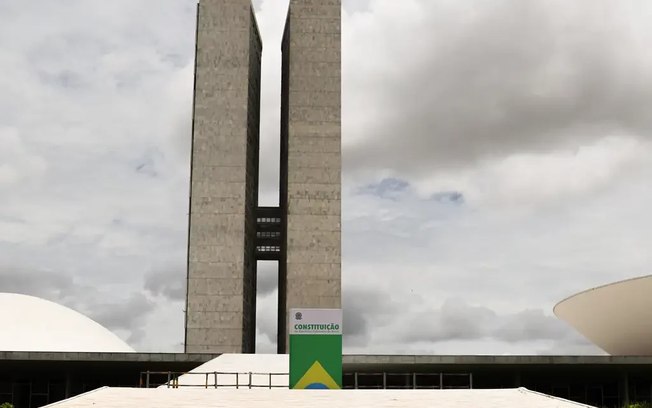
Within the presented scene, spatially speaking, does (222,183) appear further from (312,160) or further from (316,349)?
(316,349)

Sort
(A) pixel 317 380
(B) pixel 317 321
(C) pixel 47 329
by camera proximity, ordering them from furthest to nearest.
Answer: (C) pixel 47 329 → (B) pixel 317 321 → (A) pixel 317 380

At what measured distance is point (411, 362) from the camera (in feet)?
146

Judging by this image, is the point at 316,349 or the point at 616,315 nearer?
the point at 316,349

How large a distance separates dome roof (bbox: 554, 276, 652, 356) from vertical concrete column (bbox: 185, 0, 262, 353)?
3711 cm

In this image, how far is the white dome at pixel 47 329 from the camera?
63.4m

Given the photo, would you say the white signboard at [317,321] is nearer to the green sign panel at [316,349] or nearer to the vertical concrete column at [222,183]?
the green sign panel at [316,349]

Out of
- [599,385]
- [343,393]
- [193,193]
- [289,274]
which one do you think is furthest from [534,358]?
[193,193]

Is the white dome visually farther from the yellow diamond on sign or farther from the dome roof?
the yellow diamond on sign

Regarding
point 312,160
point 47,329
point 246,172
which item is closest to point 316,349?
point 47,329

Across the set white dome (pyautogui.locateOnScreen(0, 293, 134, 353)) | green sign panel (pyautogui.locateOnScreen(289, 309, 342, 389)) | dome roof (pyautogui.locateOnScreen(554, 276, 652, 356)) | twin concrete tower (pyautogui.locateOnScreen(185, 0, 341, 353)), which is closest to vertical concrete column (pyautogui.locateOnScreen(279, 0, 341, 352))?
twin concrete tower (pyautogui.locateOnScreen(185, 0, 341, 353))

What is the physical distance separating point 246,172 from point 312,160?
644 cm

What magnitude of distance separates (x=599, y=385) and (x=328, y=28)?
4665 cm

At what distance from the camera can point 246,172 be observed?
83.6 meters

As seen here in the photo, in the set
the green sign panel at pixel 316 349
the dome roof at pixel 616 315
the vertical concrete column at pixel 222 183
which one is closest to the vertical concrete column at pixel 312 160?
the vertical concrete column at pixel 222 183
